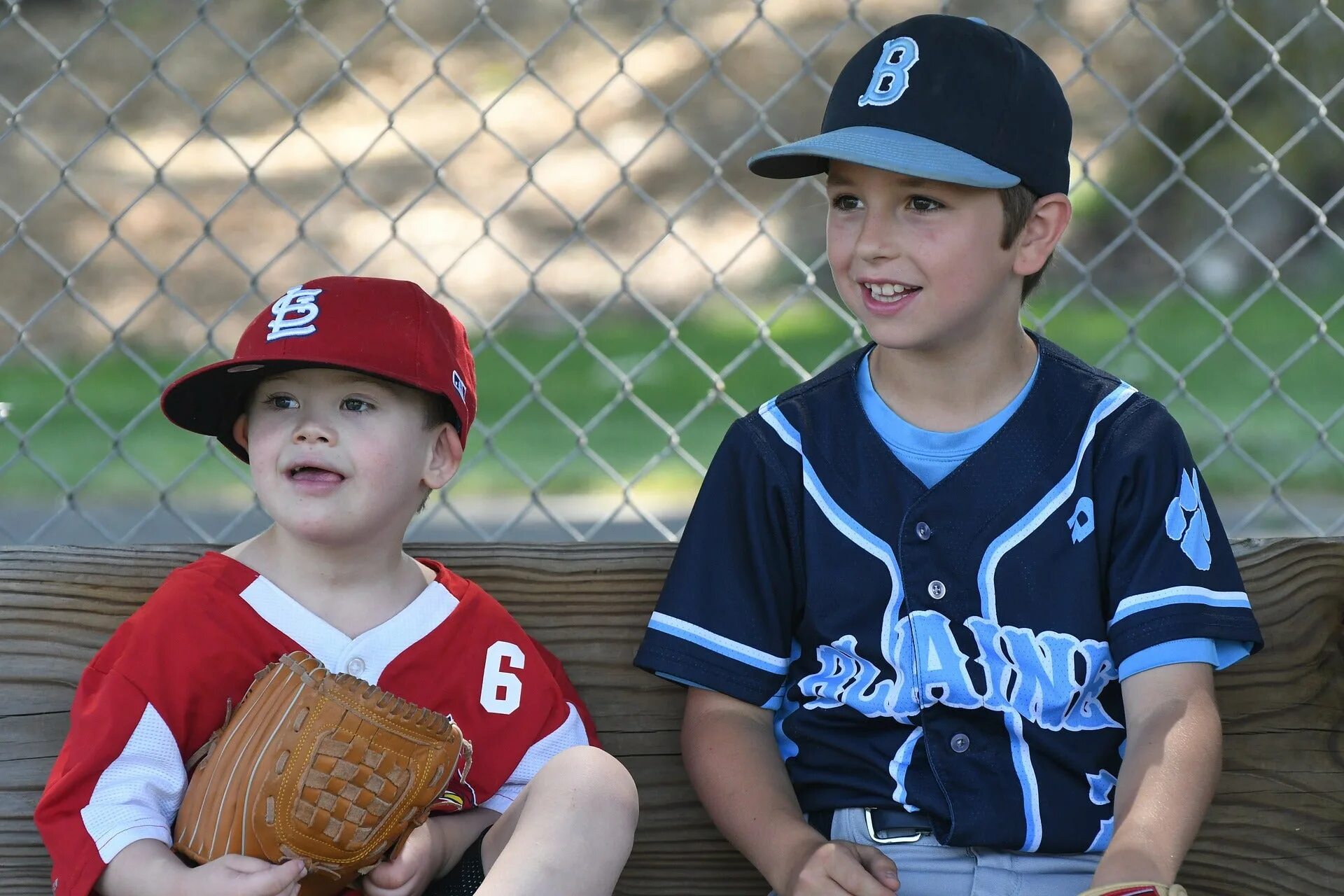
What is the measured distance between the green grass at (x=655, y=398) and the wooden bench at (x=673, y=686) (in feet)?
13.4

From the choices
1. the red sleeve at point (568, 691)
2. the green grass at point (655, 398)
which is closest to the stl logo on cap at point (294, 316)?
the red sleeve at point (568, 691)

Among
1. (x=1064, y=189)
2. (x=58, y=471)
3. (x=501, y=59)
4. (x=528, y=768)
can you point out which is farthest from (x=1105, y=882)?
(x=501, y=59)

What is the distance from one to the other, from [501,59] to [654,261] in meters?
2.32

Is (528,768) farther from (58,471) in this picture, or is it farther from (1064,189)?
(58,471)

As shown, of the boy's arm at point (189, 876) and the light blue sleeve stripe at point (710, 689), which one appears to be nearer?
the boy's arm at point (189, 876)

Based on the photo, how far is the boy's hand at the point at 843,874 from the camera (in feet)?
5.50

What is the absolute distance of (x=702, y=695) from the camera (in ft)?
6.35

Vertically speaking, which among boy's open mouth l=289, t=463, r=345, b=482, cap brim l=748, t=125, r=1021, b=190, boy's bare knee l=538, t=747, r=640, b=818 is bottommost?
boy's bare knee l=538, t=747, r=640, b=818

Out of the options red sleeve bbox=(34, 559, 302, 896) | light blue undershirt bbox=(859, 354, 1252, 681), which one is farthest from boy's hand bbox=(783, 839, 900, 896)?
red sleeve bbox=(34, 559, 302, 896)

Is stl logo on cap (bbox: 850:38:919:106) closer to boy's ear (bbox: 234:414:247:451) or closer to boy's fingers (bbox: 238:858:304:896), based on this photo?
boy's ear (bbox: 234:414:247:451)

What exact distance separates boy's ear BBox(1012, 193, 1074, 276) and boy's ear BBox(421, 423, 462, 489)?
77 centimetres

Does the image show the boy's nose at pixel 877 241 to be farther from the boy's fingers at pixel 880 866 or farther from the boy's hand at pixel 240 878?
the boy's hand at pixel 240 878

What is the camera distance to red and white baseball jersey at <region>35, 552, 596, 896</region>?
5.36 ft

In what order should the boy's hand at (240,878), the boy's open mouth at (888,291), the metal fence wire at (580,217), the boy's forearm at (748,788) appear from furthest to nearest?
the metal fence wire at (580,217)
the boy's open mouth at (888,291)
the boy's forearm at (748,788)
the boy's hand at (240,878)
